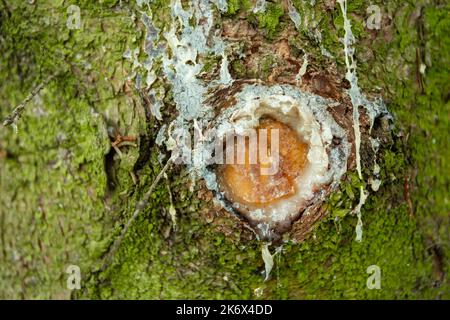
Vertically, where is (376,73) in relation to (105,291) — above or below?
above

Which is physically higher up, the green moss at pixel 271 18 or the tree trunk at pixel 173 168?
the green moss at pixel 271 18

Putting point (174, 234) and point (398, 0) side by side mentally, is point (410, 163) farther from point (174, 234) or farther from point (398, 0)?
point (174, 234)

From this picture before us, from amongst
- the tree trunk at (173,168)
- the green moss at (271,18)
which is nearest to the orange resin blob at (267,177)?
the tree trunk at (173,168)

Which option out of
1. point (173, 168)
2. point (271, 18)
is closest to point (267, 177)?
point (173, 168)

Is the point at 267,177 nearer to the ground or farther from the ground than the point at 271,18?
nearer to the ground

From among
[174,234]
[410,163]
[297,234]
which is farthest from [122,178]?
[410,163]

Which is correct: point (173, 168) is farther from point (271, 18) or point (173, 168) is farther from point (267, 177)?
point (271, 18)

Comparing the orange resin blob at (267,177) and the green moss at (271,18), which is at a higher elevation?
the green moss at (271,18)

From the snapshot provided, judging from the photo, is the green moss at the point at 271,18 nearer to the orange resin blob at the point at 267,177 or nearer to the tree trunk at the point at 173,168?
the tree trunk at the point at 173,168
